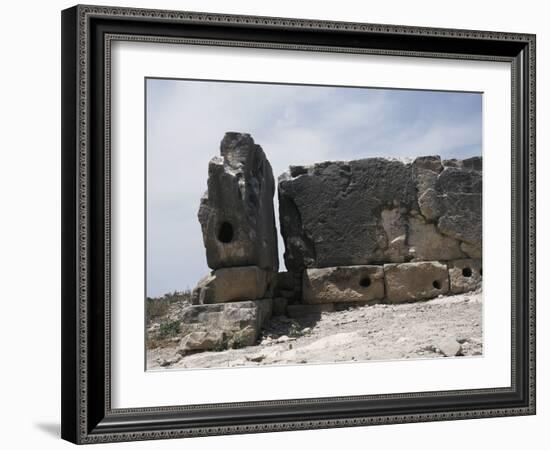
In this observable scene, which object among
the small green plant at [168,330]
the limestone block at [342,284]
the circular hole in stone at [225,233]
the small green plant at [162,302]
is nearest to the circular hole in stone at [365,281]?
the limestone block at [342,284]

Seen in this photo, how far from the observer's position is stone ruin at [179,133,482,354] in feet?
26.4

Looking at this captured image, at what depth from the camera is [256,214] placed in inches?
337

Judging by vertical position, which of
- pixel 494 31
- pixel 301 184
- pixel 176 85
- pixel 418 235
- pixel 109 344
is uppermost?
pixel 494 31

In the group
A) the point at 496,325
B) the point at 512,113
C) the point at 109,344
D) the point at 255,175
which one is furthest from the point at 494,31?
the point at 109,344

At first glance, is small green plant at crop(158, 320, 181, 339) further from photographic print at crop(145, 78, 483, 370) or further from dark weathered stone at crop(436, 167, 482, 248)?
dark weathered stone at crop(436, 167, 482, 248)

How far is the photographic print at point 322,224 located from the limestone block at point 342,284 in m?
0.01

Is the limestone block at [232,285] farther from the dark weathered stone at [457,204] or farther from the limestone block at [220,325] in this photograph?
the dark weathered stone at [457,204]

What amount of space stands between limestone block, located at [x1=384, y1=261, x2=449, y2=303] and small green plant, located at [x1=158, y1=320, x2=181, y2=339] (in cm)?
259

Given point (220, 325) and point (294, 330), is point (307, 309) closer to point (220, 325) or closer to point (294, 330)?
point (294, 330)

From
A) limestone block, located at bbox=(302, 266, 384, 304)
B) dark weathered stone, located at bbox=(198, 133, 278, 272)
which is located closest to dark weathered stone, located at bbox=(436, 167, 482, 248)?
limestone block, located at bbox=(302, 266, 384, 304)

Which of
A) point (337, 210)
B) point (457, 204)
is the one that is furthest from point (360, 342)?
point (457, 204)

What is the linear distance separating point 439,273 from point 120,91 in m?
4.37

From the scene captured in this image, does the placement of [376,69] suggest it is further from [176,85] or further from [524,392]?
[524,392]

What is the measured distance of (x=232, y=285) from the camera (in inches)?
320
